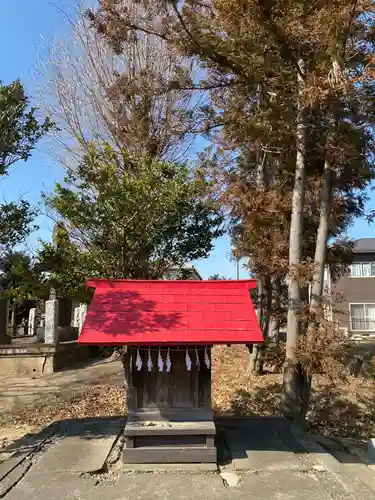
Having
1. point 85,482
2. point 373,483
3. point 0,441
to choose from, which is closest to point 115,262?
point 0,441

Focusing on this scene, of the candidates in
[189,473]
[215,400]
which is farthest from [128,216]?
[189,473]

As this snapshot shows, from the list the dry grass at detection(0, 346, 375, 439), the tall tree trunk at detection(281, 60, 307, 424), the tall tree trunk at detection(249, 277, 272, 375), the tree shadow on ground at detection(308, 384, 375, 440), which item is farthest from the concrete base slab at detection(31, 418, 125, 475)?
the tall tree trunk at detection(249, 277, 272, 375)

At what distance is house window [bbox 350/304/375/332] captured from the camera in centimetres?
2644

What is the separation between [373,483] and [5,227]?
Answer: 6.69m

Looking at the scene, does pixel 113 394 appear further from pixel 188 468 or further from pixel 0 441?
pixel 188 468

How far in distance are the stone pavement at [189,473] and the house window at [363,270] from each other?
69.5 ft

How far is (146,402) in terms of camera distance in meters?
6.63

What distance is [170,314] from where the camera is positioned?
6.54m

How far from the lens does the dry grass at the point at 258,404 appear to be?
1014 centimetres

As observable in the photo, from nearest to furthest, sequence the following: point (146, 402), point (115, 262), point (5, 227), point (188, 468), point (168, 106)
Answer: point (188, 468) < point (146, 402) < point (5, 227) < point (115, 262) < point (168, 106)

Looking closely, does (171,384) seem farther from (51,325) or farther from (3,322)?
(3,322)

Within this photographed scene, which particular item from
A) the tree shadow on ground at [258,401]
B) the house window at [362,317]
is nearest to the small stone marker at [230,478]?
the tree shadow on ground at [258,401]

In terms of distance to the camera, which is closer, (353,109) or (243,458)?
(243,458)

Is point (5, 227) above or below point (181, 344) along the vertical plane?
above
